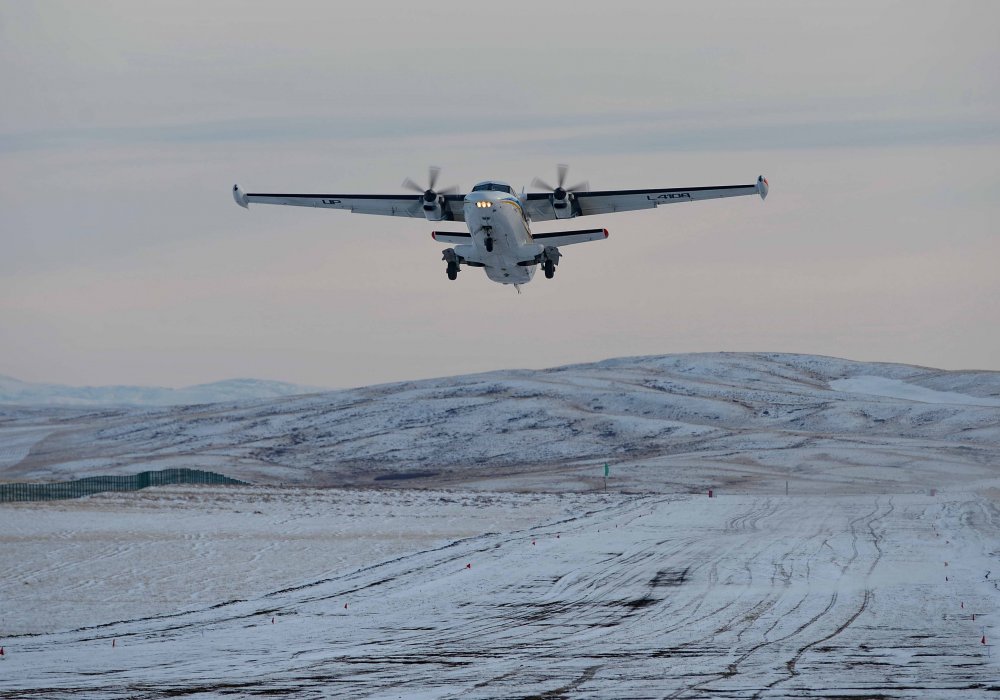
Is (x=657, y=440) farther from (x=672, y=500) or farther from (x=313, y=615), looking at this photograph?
(x=313, y=615)

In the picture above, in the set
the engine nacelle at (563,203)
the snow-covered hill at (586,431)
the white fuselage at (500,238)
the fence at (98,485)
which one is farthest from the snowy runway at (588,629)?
the snow-covered hill at (586,431)

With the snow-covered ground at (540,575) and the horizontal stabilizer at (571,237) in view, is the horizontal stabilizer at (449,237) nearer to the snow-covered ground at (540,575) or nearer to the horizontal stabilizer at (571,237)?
the horizontal stabilizer at (571,237)

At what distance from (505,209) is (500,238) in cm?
120

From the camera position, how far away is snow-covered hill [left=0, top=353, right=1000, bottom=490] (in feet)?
297

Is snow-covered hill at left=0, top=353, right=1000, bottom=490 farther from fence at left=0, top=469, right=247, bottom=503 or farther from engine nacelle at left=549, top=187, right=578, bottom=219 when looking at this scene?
engine nacelle at left=549, top=187, right=578, bottom=219

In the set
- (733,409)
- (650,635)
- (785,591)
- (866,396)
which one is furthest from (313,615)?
(866,396)

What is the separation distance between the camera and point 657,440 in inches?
4117

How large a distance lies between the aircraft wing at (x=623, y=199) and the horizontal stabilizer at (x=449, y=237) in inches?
120

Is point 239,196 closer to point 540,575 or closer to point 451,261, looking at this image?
point 451,261

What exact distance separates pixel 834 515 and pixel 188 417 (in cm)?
9442

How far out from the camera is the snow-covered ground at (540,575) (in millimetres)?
21781

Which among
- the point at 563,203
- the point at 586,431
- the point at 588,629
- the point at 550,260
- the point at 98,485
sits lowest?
the point at 588,629

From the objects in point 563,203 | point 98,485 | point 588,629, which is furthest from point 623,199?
point 98,485

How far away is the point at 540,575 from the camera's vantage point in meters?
36.2
